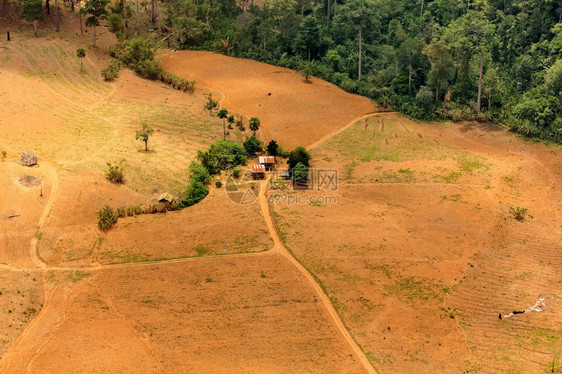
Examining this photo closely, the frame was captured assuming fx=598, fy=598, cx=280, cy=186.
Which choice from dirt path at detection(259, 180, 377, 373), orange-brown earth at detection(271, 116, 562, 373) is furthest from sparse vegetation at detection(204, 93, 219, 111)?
dirt path at detection(259, 180, 377, 373)

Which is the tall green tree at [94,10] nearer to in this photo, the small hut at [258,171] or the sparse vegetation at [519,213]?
the small hut at [258,171]

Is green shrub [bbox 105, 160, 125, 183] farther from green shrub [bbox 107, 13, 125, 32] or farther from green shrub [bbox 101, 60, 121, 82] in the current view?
green shrub [bbox 107, 13, 125, 32]

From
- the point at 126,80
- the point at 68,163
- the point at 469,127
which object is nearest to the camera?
the point at 68,163

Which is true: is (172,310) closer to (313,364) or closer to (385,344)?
(313,364)

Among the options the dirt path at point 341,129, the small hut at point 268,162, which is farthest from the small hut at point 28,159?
the dirt path at point 341,129

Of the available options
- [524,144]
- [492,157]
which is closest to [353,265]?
[492,157]
